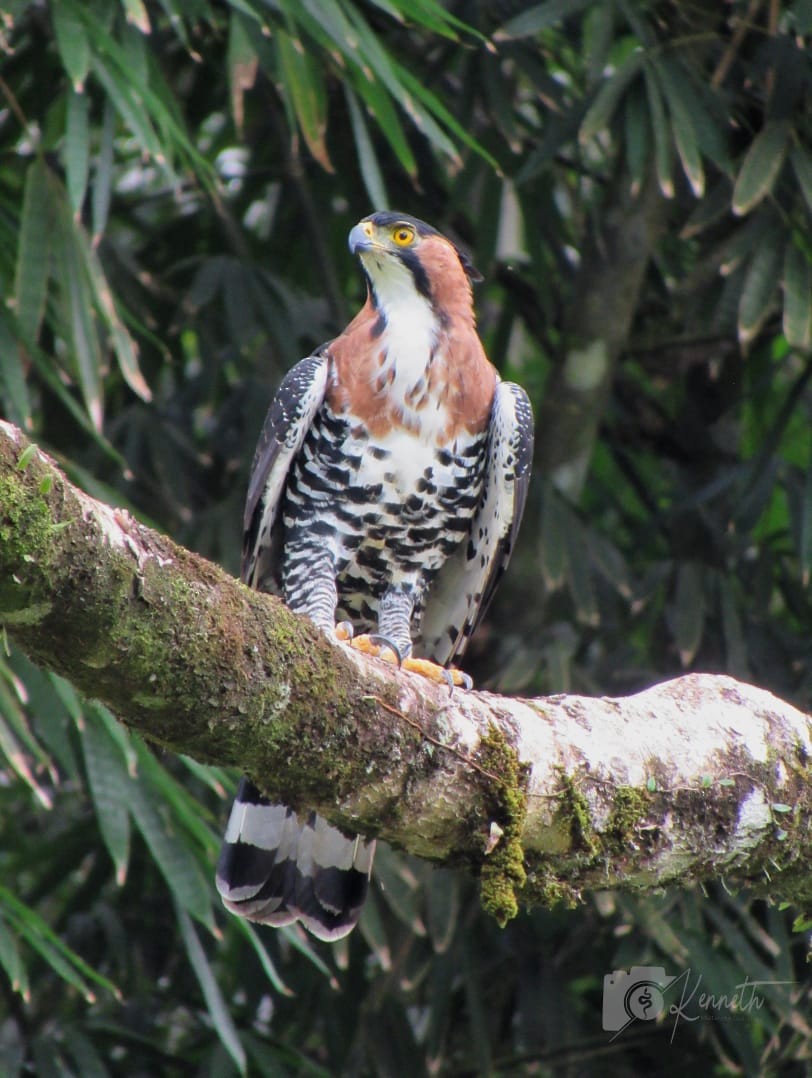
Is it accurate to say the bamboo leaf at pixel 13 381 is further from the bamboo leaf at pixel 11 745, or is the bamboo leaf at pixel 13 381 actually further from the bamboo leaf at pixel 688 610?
the bamboo leaf at pixel 688 610

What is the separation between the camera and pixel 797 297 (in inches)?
165

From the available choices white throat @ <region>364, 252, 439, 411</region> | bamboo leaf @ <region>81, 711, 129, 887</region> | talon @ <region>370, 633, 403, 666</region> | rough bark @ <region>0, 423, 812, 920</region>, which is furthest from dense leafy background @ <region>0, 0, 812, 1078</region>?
rough bark @ <region>0, 423, 812, 920</region>

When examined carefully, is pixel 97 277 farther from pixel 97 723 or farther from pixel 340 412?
pixel 97 723

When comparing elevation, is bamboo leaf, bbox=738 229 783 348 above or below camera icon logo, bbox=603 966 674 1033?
above

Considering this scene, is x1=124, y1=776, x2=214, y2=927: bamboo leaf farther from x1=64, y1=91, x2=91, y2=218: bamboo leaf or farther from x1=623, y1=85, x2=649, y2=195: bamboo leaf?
x1=623, y1=85, x2=649, y2=195: bamboo leaf

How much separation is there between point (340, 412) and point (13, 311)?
3.05 feet

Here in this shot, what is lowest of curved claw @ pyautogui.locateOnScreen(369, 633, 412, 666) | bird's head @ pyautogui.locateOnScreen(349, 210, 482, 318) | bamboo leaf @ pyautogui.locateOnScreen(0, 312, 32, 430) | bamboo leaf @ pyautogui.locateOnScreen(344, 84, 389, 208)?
curved claw @ pyautogui.locateOnScreen(369, 633, 412, 666)

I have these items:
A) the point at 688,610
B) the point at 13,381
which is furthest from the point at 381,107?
the point at 688,610

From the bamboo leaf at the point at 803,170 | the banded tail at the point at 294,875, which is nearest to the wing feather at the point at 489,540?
the banded tail at the point at 294,875

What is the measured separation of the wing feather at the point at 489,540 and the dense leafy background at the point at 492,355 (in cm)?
38

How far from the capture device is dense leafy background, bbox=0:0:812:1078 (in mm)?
3781

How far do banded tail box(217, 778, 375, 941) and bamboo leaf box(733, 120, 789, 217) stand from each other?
214 centimetres

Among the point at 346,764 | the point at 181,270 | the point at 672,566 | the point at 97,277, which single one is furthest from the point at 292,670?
the point at 181,270

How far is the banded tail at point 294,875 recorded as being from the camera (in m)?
3.05
